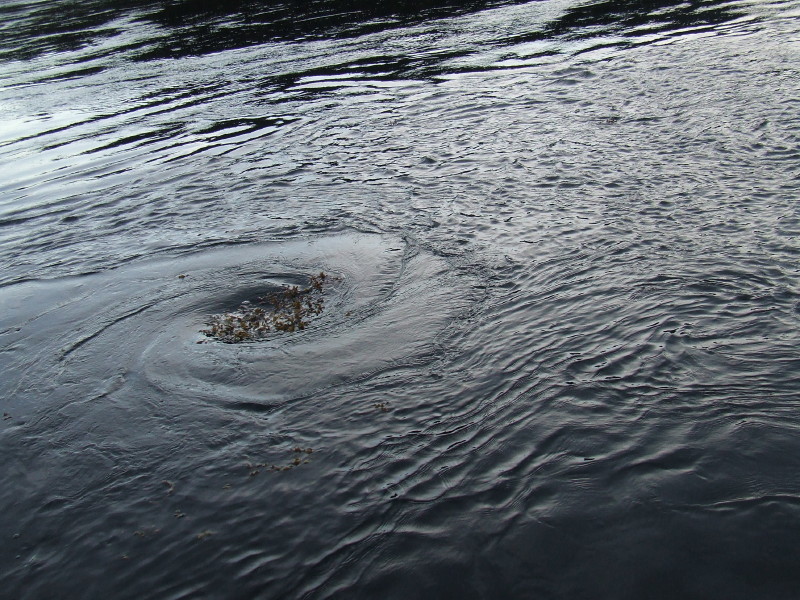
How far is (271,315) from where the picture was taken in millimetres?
7883

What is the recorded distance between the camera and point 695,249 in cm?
795

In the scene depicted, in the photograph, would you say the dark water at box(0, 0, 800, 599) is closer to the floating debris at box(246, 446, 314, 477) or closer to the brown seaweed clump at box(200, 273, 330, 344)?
the floating debris at box(246, 446, 314, 477)

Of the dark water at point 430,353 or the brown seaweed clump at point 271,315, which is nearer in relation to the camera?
the dark water at point 430,353

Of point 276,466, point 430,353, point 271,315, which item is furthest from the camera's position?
point 271,315

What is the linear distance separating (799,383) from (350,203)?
666cm

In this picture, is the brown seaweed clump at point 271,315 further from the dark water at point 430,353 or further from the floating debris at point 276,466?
the floating debris at point 276,466

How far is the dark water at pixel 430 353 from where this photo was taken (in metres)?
4.84

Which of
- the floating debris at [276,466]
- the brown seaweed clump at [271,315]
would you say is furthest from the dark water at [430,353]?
the brown seaweed clump at [271,315]

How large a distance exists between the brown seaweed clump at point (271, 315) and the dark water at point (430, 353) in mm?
201

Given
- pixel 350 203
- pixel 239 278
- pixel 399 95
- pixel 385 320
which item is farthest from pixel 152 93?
pixel 385 320

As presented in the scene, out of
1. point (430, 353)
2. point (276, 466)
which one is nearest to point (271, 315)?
point (430, 353)

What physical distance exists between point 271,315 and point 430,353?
6.61ft

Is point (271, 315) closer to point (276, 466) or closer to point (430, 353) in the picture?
point (430, 353)

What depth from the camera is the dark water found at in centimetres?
484
